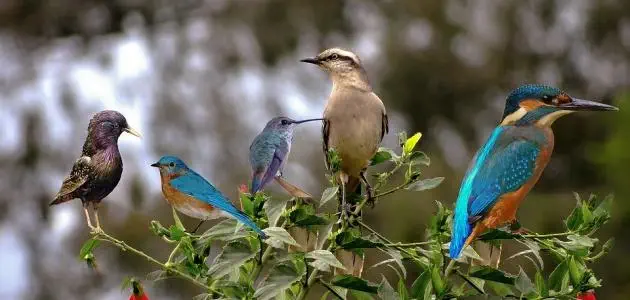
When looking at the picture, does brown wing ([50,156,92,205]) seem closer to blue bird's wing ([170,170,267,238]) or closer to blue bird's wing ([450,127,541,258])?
blue bird's wing ([170,170,267,238])

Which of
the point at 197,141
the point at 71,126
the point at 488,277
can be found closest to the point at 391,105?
the point at 197,141

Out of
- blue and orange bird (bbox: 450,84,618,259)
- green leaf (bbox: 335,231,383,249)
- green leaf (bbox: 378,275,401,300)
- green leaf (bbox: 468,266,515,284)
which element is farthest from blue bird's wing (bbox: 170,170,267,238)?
green leaf (bbox: 468,266,515,284)

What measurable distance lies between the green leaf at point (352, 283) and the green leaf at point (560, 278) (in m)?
0.42

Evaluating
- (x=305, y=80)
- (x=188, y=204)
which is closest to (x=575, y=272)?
(x=188, y=204)

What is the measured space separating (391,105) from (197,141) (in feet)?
6.85

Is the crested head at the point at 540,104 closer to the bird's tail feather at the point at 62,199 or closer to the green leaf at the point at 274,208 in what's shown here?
the green leaf at the point at 274,208

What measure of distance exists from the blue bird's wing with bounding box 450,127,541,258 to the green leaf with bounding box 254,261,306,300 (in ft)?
1.27

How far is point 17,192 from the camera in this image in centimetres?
1358

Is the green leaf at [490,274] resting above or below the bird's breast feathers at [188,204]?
below

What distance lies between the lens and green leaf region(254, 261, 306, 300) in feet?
9.40

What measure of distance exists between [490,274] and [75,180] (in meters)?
0.96

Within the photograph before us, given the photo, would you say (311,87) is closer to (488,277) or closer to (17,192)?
(17,192)

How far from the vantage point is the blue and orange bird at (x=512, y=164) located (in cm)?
275

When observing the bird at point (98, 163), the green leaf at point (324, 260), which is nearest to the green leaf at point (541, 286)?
the green leaf at point (324, 260)
